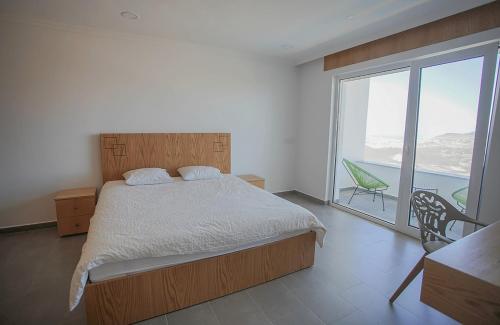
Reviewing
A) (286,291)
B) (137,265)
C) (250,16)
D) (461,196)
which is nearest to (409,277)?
(286,291)

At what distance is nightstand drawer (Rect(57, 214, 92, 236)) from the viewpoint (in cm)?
288

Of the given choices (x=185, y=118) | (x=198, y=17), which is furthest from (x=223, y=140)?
(x=198, y=17)

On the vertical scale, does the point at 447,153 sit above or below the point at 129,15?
below

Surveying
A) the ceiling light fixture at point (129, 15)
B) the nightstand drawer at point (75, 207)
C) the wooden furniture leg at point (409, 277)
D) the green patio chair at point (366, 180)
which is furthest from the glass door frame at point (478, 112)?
the nightstand drawer at point (75, 207)

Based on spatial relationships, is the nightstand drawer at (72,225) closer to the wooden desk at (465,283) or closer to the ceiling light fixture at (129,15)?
the ceiling light fixture at (129,15)

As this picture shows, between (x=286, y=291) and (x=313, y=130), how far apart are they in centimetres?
310

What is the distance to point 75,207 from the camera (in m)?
2.90

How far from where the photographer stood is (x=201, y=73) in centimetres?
381

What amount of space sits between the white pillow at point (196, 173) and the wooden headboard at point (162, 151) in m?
0.26

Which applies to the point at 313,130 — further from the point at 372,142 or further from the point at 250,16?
the point at 250,16

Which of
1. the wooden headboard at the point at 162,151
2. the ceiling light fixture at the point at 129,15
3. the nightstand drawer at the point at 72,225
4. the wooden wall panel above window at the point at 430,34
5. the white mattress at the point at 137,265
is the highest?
the ceiling light fixture at the point at 129,15

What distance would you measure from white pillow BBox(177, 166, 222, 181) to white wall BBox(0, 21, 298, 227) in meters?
0.69

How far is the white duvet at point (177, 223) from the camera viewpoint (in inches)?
62.9

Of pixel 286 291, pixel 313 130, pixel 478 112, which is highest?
pixel 478 112
